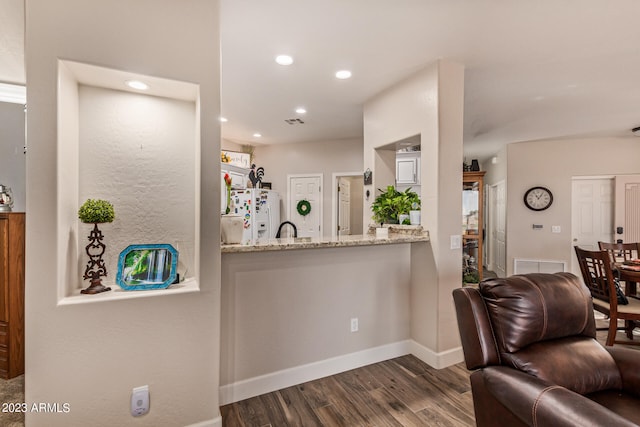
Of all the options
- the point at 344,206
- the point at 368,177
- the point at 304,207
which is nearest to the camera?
the point at 368,177

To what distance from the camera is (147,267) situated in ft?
5.75

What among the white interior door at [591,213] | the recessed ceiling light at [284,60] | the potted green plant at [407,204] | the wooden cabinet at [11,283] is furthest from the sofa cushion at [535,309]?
the white interior door at [591,213]

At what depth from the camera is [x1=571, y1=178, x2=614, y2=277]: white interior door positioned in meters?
5.32

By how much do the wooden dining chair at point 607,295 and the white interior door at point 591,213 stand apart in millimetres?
2695

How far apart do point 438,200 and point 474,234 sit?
296 cm

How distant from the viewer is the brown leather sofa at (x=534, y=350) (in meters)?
1.30

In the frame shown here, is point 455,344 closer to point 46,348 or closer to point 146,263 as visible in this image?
point 146,263

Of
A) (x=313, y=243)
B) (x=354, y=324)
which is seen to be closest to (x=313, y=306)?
(x=354, y=324)

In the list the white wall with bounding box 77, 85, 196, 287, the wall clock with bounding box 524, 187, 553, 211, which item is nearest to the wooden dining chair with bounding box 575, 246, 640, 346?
the wall clock with bounding box 524, 187, 553, 211

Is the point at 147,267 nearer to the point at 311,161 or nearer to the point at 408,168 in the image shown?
the point at 408,168

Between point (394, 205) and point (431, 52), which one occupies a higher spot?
point (431, 52)

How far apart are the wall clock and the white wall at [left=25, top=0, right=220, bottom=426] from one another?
599 cm

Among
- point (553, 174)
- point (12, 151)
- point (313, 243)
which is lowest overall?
point (313, 243)

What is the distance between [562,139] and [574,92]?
2.61 metres
